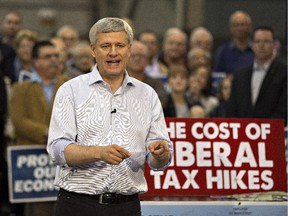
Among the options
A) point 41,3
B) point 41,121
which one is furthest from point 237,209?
point 41,3

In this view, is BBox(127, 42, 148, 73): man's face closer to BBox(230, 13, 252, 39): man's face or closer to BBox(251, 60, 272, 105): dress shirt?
BBox(251, 60, 272, 105): dress shirt

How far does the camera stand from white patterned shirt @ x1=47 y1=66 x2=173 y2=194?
272 inches

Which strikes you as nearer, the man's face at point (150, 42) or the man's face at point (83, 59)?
the man's face at point (83, 59)

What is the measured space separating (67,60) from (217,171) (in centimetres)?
612

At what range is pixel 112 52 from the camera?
693cm

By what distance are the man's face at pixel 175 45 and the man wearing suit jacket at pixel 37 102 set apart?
145 inches

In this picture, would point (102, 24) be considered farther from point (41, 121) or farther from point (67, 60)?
point (67, 60)

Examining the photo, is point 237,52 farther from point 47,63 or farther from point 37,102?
point 37,102

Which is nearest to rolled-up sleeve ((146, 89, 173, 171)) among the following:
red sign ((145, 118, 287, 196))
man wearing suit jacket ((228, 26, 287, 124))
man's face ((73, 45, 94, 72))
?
red sign ((145, 118, 287, 196))

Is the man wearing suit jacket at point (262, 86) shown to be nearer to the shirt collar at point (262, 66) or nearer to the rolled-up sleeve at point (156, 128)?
the shirt collar at point (262, 66)

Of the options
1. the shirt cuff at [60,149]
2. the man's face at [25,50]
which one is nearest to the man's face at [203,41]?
the man's face at [25,50]

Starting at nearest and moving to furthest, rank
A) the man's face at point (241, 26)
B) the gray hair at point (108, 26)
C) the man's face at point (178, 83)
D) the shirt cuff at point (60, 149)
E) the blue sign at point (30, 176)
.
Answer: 1. the shirt cuff at point (60, 149)
2. the gray hair at point (108, 26)
3. the blue sign at point (30, 176)
4. the man's face at point (178, 83)
5. the man's face at point (241, 26)

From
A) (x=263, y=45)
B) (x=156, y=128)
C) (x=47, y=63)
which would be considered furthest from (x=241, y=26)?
(x=156, y=128)

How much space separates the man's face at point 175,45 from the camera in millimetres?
15008
